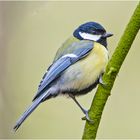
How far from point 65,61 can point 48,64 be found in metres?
1.23

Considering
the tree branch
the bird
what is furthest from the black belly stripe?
the tree branch

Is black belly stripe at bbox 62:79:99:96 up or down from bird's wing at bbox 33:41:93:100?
down

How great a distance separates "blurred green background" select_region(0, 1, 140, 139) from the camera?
2.28 m

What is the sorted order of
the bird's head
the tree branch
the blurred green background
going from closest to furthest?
the tree branch, the bird's head, the blurred green background

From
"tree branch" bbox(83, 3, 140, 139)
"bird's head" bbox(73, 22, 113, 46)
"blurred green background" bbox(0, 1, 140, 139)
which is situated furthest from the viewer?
"blurred green background" bbox(0, 1, 140, 139)

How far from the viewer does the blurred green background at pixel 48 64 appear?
89.6 inches

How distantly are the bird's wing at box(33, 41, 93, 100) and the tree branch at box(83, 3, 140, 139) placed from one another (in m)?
0.43

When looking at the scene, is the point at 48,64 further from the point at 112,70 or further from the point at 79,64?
the point at 112,70

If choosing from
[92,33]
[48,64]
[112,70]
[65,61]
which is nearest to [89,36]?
[92,33]

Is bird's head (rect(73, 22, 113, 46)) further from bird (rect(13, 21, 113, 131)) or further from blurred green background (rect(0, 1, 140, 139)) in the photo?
blurred green background (rect(0, 1, 140, 139))

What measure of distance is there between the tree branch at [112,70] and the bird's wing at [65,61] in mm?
435

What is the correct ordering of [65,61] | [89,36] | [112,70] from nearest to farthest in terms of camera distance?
[112,70], [65,61], [89,36]

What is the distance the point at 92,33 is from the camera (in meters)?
1.37

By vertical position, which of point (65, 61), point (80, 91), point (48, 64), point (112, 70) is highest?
point (112, 70)
